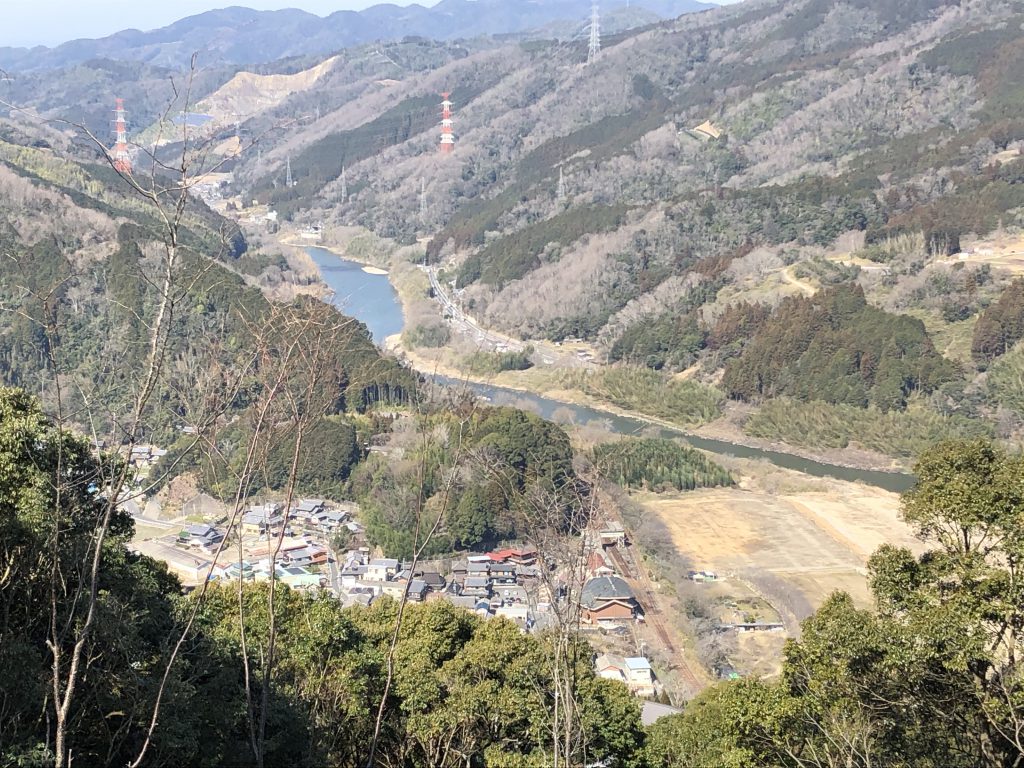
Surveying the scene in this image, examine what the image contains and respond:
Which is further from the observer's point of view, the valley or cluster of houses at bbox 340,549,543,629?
cluster of houses at bbox 340,549,543,629

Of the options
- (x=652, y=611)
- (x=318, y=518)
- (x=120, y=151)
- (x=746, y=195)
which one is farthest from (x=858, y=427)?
(x=120, y=151)

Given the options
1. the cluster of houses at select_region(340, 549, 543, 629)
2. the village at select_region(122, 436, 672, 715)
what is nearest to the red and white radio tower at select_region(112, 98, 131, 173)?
the village at select_region(122, 436, 672, 715)

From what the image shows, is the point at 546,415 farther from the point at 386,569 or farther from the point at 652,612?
the point at 652,612

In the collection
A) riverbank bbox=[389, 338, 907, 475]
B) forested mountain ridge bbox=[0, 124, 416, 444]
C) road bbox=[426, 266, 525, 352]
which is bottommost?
riverbank bbox=[389, 338, 907, 475]

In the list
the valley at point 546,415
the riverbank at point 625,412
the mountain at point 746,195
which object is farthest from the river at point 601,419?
the mountain at point 746,195

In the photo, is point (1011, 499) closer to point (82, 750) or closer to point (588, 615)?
point (82, 750)

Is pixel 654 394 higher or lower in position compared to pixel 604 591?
lower

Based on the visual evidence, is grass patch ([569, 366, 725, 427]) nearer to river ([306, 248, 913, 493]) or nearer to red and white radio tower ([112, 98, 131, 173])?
river ([306, 248, 913, 493])

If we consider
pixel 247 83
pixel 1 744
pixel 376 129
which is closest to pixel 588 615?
pixel 1 744

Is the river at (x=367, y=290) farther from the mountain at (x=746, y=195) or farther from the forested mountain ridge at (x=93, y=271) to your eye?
the forested mountain ridge at (x=93, y=271)
